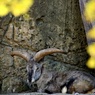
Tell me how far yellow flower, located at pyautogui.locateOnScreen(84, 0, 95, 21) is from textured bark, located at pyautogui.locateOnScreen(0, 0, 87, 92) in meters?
0.84

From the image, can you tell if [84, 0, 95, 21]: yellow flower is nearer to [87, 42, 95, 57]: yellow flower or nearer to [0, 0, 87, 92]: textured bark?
[87, 42, 95, 57]: yellow flower

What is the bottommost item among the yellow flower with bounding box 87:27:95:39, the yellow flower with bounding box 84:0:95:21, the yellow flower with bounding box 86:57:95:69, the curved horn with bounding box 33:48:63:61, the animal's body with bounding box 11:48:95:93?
the animal's body with bounding box 11:48:95:93

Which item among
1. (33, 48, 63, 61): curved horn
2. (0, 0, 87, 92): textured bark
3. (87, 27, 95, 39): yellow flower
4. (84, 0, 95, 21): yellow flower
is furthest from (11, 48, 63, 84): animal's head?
(84, 0, 95, 21): yellow flower

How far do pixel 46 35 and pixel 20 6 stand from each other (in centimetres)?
133

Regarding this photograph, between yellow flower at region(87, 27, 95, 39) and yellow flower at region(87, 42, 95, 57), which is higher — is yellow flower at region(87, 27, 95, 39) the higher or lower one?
the higher one

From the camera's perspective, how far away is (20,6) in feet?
25.9

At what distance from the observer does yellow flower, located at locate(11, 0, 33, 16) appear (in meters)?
7.64

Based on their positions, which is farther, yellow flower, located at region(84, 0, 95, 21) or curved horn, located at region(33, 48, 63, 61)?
yellow flower, located at region(84, 0, 95, 21)

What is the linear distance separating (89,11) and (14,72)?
98.9 inches

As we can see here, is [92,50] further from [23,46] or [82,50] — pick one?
[23,46]

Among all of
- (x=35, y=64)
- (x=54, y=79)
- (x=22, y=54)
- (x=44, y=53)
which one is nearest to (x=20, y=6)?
(x=22, y=54)

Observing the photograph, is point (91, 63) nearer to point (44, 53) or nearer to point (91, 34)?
point (91, 34)

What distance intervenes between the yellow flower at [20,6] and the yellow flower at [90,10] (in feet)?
4.79

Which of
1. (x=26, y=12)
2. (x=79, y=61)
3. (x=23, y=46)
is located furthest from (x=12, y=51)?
(x=79, y=61)
